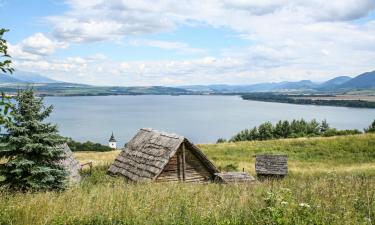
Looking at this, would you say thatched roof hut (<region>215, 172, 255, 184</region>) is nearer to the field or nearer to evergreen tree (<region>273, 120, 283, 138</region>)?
the field

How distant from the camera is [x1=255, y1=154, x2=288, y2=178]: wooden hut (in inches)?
1609

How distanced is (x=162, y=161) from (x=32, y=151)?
25.7ft

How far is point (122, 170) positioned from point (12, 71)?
19.5m

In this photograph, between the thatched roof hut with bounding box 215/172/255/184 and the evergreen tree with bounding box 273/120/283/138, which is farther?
the evergreen tree with bounding box 273/120/283/138

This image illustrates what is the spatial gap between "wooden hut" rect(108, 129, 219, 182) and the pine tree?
641cm

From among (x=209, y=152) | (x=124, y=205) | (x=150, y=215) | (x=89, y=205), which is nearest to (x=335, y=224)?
(x=150, y=215)

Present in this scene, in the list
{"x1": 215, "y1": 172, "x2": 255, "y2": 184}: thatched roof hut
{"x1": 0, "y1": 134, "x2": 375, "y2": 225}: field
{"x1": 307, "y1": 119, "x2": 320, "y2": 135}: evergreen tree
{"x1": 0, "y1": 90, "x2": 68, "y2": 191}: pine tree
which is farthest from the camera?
{"x1": 307, "y1": 119, "x2": 320, "y2": 135}: evergreen tree

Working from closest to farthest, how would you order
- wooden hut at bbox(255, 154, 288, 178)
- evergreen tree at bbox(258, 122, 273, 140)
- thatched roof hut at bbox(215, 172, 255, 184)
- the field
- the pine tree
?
the field
the pine tree
thatched roof hut at bbox(215, 172, 255, 184)
wooden hut at bbox(255, 154, 288, 178)
evergreen tree at bbox(258, 122, 273, 140)

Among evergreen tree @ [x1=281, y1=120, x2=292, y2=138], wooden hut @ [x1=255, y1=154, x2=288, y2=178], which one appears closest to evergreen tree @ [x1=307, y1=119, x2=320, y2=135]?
evergreen tree @ [x1=281, y1=120, x2=292, y2=138]

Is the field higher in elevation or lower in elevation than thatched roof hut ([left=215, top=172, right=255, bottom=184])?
higher

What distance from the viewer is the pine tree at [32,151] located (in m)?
15.0

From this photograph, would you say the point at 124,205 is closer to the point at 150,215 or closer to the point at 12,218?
the point at 150,215

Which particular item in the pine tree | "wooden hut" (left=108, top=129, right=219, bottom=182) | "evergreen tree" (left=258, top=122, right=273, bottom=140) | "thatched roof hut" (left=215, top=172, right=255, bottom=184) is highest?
the pine tree

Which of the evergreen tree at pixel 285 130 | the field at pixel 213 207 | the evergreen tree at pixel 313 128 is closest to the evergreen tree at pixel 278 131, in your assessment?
the evergreen tree at pixel 285 130
